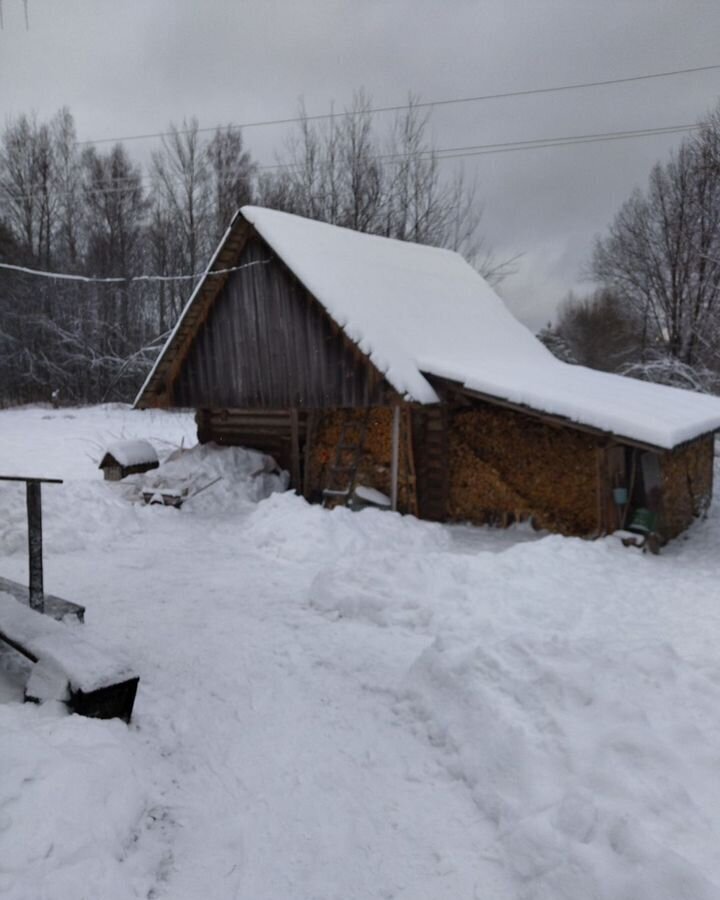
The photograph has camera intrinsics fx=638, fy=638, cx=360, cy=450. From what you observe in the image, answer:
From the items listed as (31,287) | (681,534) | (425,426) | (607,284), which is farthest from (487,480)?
(31,287)

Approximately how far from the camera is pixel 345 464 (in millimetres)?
12547

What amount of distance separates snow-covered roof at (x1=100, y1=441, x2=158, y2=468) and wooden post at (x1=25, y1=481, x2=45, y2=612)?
8306mm

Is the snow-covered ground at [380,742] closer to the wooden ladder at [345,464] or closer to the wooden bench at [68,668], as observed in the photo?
the wooden bench at [68,668]

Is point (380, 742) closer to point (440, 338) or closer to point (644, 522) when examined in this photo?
point (644, 522)

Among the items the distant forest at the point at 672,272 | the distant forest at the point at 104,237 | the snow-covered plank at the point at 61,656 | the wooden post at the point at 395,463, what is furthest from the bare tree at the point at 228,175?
the snow-covered plank at the point at 61,656

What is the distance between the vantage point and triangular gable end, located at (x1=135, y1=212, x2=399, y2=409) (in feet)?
39.6

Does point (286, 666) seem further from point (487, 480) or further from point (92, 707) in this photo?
point (487, 480)

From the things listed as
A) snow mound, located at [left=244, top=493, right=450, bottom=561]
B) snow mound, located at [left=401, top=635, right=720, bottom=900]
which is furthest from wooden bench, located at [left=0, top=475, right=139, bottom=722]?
snow mound, located at [left=244, top=493, right=450, bottom=561]

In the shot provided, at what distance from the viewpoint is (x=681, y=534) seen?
12.0 meters

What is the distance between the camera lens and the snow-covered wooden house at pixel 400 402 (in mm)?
10742

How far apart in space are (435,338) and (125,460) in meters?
7.09

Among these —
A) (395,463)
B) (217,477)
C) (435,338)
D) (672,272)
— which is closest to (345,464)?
(395,463)

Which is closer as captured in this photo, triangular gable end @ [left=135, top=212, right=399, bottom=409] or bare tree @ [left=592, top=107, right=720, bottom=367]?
triangular gable end @ [left=135, top=212, right=399, bottom=409]

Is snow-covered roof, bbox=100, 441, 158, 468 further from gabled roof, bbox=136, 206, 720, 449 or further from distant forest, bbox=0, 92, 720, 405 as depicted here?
distant forest, bbox=0, 92, 720, 405
